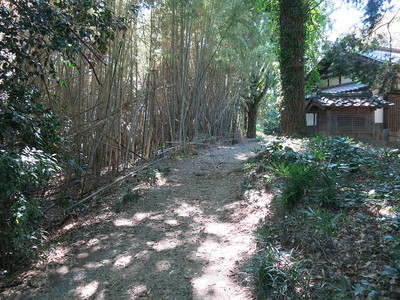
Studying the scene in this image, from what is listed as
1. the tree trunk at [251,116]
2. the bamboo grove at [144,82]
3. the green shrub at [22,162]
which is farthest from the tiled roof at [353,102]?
the green shrub at [22,162]

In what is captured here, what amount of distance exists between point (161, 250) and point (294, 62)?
15.3 feet

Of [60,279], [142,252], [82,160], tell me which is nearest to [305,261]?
[142,252]

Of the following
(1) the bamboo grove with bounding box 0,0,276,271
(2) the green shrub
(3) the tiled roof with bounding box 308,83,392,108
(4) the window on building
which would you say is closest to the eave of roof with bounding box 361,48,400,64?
(3) the tiled roof with bounding box 308,83,392,108

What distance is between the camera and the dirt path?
7.34 feet

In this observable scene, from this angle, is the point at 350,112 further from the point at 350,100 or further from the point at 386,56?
the point at 386,56

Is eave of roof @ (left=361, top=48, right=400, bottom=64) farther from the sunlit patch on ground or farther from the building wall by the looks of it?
the sunlit patch on ground

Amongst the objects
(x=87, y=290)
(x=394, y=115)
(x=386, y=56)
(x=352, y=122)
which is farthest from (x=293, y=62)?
(x=394, y=115)

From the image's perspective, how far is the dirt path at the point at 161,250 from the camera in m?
2.24

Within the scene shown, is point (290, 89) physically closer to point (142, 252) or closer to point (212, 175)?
Answer: point (212, 175)

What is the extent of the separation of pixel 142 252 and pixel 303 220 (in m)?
1.51

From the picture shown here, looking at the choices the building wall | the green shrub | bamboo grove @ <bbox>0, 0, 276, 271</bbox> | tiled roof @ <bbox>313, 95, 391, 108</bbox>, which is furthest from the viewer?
the building wall

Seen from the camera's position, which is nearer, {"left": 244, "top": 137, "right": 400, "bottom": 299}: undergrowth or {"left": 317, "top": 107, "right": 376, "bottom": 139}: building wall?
{"left": 244, "top": 137, "right": 400, "bottom": 299}: undergrowth

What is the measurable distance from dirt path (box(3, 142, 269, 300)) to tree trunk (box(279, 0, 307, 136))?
222cm

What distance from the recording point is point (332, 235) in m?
2.12
